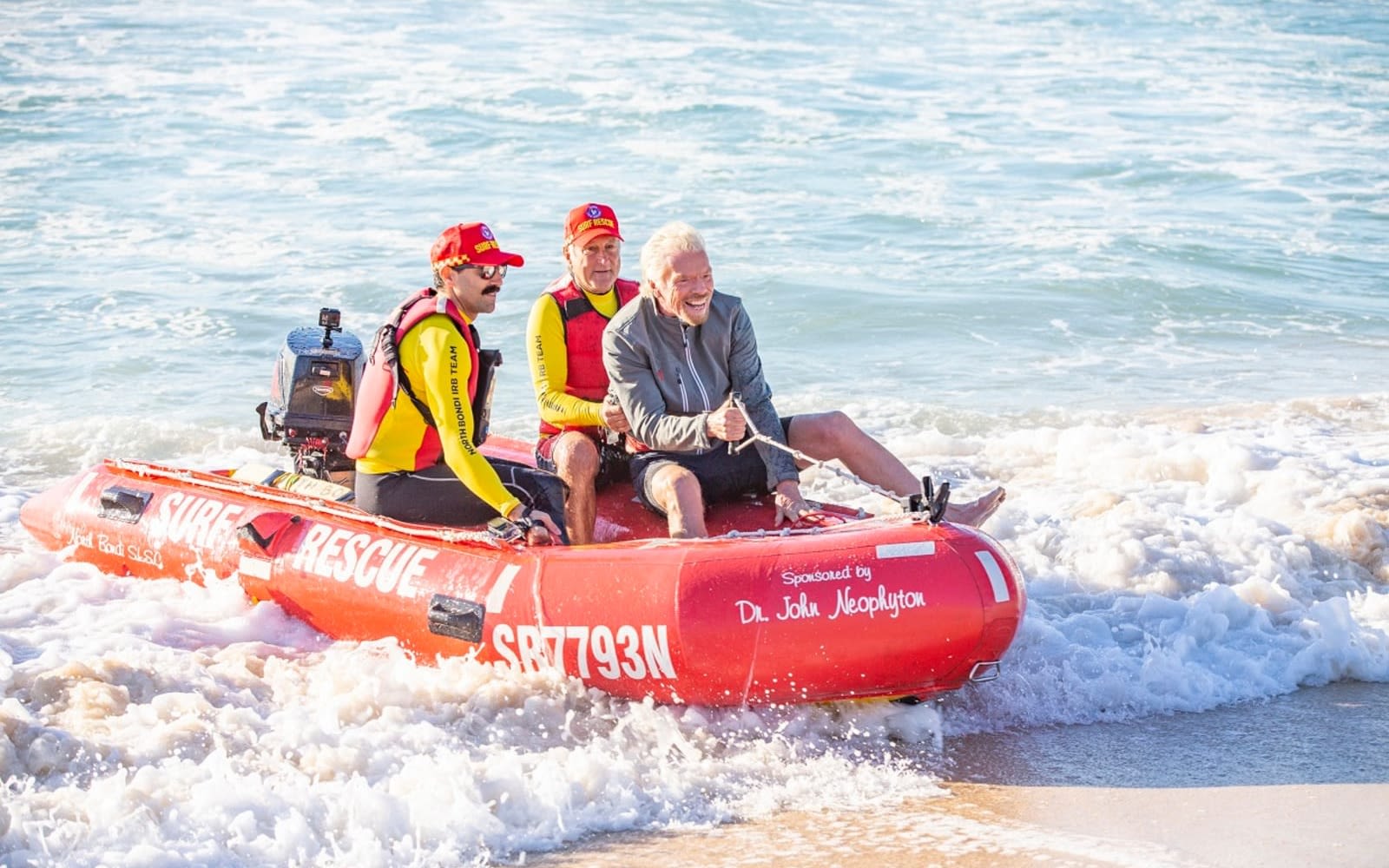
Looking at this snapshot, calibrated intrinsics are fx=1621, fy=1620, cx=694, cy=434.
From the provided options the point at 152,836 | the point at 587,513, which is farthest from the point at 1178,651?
the point at 152,836

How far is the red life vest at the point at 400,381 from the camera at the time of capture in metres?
5.34

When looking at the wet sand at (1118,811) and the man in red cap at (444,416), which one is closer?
the wet sand at (1118,811)

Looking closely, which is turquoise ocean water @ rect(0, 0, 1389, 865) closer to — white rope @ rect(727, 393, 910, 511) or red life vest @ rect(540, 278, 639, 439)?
white rope @ rect(727, 393, 910, 511)

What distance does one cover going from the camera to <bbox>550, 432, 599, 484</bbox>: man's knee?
574 cm

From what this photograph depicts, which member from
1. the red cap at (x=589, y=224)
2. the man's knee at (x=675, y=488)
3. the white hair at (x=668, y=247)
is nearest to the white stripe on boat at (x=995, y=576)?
the man's knee at (x=675, y=488)

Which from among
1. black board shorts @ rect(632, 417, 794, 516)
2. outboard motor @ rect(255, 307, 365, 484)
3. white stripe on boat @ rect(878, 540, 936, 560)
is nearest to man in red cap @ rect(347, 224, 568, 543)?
black board shorts @ rect(632, 417, 794, 516)

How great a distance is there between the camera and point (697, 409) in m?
5.57

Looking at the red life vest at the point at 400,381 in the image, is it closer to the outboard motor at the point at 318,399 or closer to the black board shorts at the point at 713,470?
the black board shorts at the point at 713,470

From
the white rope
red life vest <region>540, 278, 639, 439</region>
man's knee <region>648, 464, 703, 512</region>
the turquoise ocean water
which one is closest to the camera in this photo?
the turquoise ocean water

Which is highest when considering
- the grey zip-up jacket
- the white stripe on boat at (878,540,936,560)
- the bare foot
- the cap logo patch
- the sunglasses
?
the cap logo patch

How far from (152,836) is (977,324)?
8.10 meters

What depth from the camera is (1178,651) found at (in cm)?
555

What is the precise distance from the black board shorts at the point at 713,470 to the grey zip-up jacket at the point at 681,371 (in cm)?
5

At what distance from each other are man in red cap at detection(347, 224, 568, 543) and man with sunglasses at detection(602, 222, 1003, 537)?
1.41 feet
